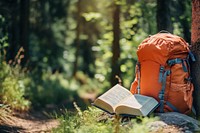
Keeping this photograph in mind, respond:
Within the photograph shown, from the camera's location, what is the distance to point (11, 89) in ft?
34.2

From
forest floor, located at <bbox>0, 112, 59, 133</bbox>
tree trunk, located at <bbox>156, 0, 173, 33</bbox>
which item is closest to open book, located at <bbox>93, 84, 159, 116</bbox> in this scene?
forest floor, located at <bbox>0, 112, 59, 133</bbox>

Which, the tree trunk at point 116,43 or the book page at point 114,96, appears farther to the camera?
the tree trunk at point 116,43

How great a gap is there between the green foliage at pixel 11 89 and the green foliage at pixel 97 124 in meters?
3.32

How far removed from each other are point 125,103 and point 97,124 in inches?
20.6

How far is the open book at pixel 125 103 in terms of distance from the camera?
616cm

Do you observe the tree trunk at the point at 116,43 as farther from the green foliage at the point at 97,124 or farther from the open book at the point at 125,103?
the open book at the point at 125,103

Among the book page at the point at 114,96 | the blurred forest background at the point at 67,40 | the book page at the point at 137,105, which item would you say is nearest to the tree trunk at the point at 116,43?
the blurred forest background at the point at 67,40

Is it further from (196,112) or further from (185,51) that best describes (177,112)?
(185,51)

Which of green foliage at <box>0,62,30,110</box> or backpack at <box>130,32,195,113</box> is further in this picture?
green foliage at <box>0,62,30,110</box>

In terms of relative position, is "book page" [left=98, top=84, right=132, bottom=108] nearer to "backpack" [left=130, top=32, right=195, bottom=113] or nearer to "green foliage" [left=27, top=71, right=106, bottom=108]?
"backpack" [left=130, top=32, right=195, bottom=113]

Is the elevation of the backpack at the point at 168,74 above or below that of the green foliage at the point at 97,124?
above

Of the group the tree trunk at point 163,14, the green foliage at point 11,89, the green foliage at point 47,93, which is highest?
the tree trunk at point 163,14

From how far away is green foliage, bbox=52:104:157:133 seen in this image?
18.0 ft

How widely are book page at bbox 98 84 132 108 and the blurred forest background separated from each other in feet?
8.09
